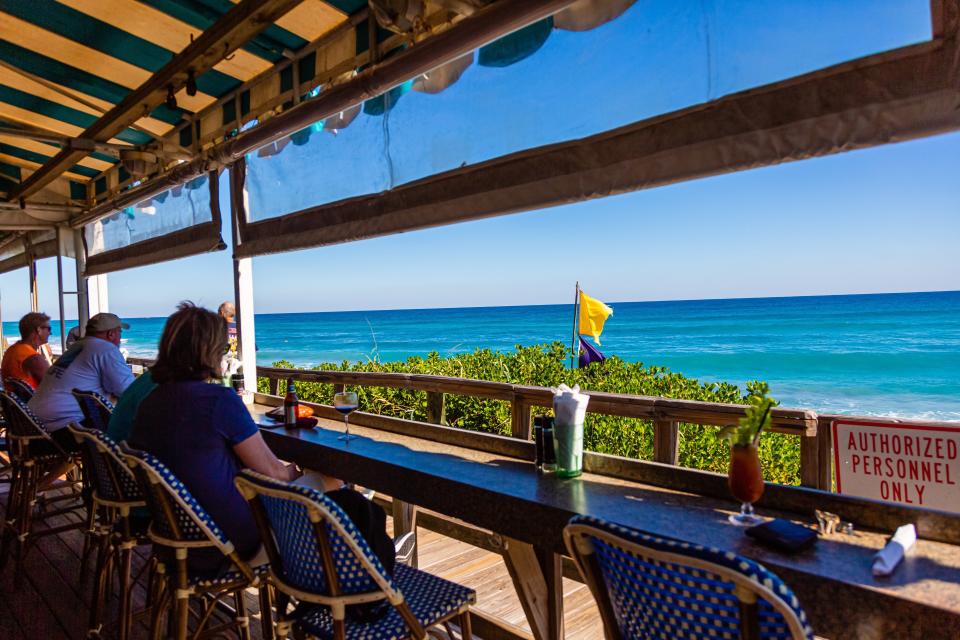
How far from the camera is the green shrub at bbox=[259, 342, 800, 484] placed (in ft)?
14.7

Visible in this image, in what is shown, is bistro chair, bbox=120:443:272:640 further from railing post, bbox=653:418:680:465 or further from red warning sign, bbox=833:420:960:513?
red warning sign, bbox=833:420:960:513

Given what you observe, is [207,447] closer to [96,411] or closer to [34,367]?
[96,411]

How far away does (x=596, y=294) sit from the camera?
37.4 metres

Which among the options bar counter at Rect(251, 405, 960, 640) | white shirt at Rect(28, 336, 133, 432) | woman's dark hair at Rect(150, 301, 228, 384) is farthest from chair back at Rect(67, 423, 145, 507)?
white shirt at Rect(28, 336, 133, 432)

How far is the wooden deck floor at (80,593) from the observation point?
2793mm

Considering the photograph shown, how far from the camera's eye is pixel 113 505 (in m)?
2.26

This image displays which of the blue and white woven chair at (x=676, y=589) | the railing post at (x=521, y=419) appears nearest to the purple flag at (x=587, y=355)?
the railing post at (x=521, y=419)

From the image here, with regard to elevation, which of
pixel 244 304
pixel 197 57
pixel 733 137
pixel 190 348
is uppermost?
pixel 197 57

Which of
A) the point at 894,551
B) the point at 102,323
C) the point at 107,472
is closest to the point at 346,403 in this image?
the point at 107,472

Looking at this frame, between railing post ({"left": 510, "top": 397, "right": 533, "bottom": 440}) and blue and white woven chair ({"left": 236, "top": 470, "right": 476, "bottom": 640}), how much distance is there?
1134mm

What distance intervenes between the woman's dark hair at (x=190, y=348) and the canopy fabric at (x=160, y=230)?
2.75m

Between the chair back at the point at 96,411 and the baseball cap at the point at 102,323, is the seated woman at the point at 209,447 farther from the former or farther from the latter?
the baseball cap at the point at 102,323

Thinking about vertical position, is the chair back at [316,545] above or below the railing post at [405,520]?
above

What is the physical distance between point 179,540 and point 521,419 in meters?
1.46
